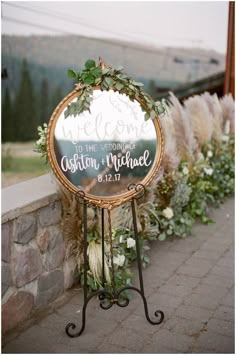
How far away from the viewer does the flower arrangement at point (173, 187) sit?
271cm

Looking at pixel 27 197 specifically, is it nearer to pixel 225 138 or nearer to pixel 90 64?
pixel 90 64

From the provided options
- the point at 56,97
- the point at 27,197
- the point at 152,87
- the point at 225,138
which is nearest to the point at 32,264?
the point at 27,197

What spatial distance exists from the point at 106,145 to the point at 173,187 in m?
1.27

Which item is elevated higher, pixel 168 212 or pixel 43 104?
pixel 43 104

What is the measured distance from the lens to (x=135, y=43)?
5484 mm

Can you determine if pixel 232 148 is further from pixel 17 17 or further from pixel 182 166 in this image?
pixel 17 17

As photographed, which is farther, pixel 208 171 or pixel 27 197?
pixel 208 171

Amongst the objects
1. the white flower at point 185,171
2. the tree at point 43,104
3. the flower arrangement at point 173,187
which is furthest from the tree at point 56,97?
the white flower at point 185,171

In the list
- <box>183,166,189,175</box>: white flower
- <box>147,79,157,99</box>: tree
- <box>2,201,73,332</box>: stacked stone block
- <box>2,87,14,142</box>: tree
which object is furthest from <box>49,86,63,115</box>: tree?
<box>2,201,73,332</box>: stacked stone block

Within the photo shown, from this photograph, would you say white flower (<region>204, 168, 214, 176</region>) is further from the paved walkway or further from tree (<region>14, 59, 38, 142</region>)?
tree (<region>14, 59, 38, 142</region>)

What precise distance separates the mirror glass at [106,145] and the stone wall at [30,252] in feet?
1.10

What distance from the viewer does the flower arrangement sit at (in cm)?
271

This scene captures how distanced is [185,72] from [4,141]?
2.59 m

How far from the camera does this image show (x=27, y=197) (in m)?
2.53
